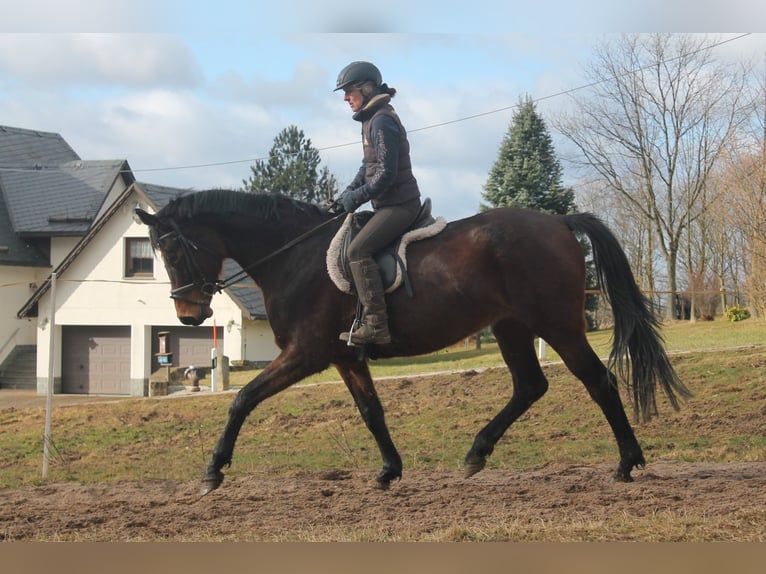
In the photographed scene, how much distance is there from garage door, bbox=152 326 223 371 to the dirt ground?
17536 millimetres

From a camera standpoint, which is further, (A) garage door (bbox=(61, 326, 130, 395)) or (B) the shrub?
(A) garage door (bbox=(61, 326, 130, 395))

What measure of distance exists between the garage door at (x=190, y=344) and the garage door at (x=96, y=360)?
56.9 inches

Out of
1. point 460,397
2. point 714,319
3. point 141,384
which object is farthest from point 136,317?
point 714,319

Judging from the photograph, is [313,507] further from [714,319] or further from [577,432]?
[714,319]

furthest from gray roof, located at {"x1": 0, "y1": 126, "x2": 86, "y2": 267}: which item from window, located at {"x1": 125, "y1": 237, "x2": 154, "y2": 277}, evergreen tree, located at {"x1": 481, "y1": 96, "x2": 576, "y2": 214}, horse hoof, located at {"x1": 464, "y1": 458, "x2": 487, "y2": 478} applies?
horse hoof, located at {"x1": 464, "y1": 458, "x2": 487, "y2": 478}

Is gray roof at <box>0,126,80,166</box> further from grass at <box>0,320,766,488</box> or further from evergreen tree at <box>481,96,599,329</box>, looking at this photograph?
evergreen tree at <box>481,96,599,329</box>

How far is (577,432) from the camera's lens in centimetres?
1081

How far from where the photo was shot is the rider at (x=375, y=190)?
646 cm

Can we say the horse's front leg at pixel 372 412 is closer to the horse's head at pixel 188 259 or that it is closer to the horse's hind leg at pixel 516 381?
the horse's hind leg at pixel 516 381

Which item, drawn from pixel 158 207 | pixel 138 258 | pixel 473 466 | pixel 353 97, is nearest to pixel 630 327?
pixel 473 466

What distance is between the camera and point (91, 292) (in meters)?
27.1

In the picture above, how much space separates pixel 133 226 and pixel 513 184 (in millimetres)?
12168

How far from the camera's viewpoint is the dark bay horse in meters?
6.53

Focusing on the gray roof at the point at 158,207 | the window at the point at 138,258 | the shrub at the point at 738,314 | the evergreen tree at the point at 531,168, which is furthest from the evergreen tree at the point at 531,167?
the window at the point at 138,258
